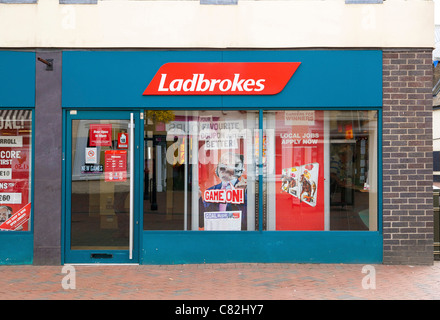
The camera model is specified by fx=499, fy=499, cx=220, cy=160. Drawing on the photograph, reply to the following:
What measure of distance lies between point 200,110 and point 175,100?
455 mm

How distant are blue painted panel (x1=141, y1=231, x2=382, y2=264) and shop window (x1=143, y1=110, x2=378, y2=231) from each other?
9.5 inches

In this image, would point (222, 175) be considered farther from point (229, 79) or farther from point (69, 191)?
point (69, 191)

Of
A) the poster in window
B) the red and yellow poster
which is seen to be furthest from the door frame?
the red and yellow poster

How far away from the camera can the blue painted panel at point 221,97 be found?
820 cm

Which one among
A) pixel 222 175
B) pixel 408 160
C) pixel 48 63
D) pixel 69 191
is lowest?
pixel 69 191

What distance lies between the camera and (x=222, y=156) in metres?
8.49

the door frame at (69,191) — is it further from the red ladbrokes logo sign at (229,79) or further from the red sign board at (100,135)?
the red ladbrokes logo sign at (229,79)

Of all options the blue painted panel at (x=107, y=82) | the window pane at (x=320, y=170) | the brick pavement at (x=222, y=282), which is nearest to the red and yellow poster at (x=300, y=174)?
Result: the window pane at (x=320, y=170)

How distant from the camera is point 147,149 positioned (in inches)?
328

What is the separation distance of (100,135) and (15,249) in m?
2.31

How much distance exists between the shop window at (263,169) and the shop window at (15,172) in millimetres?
2022

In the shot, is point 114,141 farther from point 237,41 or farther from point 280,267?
point 280,267

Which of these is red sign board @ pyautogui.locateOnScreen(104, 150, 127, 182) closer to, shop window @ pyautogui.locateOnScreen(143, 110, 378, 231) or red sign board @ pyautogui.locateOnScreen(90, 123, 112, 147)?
red sign board @ pyautogui.locateOnScreen(90, 123, 112, 147)

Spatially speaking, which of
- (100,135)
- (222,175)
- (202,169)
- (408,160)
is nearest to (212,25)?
(202,169)
